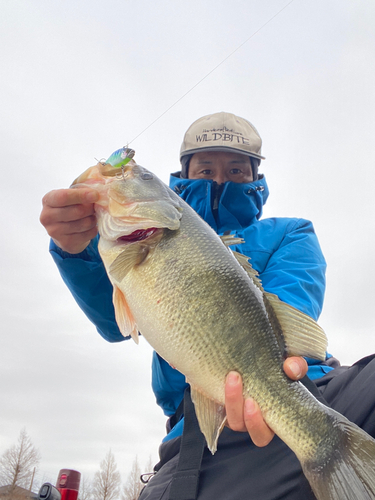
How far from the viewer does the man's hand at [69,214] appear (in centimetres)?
202

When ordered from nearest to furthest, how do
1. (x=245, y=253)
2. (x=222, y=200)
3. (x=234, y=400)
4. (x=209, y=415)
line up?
(x=234, y=400) → (x=209, y=415) → (x=245, y=253) → (x=222, y=200)

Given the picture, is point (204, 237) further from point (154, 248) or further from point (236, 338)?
point (236, 338)

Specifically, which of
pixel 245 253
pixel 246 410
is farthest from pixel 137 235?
pixel 245 253

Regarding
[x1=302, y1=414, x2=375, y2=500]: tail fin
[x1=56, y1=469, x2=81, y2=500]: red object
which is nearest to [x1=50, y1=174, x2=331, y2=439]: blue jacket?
[x1=302, y1=414, x2=375, y2=500]: tail fin

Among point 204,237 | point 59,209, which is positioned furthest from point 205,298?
point 59,209

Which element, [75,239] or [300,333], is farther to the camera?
[75,239]

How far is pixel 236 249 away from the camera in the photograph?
329 cm

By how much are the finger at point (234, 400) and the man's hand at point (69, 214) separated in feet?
3.97

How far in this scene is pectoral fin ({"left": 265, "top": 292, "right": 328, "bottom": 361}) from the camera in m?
1.95

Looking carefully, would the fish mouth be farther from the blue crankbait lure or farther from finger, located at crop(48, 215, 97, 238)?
the blue crankbait lure

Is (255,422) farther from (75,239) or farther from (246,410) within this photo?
(75,239)

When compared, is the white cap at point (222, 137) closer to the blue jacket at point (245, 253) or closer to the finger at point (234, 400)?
the blue jacket at point (245, 253)

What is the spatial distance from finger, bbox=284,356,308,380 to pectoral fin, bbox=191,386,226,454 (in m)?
0.38

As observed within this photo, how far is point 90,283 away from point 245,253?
1.34 metres
